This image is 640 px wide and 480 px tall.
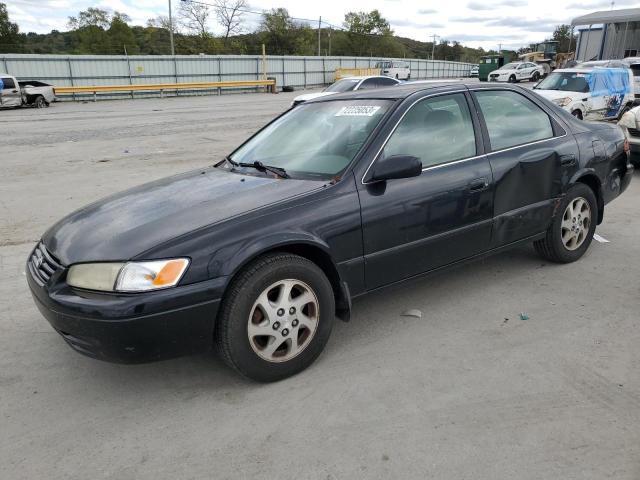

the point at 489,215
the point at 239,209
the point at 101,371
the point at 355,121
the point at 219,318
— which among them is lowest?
the point at 101,371

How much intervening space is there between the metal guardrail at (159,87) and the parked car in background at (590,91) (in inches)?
991

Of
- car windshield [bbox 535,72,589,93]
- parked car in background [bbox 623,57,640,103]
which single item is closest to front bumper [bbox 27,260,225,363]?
car windshield [bbox 535,72,589,93]

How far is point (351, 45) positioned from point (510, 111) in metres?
99.5

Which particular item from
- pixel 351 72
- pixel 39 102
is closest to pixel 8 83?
pixel 39 102

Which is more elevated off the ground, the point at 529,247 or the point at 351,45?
the point at 351,45

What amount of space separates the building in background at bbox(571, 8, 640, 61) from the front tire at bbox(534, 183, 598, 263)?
119ft

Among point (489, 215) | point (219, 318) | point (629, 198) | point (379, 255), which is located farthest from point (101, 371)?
point (629, 198)

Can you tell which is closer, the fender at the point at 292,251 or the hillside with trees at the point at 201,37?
the fender at the point at 292,251

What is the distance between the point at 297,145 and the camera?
381 cm

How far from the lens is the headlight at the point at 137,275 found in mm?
2621

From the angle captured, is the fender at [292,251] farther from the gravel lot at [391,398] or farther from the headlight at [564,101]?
the headlight at [564,101]

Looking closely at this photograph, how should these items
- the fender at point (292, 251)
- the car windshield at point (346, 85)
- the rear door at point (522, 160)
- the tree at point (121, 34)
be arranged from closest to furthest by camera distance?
the fender at point (292, 251) → the rear door at point (522, 160) → the car windshield at point (346, 85) → the tree at point (121, 34)

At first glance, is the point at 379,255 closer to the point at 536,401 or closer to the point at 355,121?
the point at 355,121

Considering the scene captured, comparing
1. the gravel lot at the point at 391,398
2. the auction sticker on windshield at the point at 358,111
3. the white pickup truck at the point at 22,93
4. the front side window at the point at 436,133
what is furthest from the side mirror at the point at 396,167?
the white pickup truck at the point at 22,93
